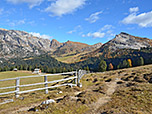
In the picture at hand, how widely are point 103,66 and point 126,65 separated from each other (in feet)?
97.2

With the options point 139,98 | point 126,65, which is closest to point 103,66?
point 126,65

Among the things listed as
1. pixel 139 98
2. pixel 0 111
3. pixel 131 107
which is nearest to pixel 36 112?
pixel 0 111

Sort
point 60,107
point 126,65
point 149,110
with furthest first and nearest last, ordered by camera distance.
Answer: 1. point 126,65
2. point 60,107
3. point 149,110

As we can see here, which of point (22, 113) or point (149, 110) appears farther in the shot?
point (22, 113)

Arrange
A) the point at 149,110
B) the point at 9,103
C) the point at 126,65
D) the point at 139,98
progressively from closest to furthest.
Result: the point at 149,110
the point at 139,98
the point at 9,103
the point at 126,65

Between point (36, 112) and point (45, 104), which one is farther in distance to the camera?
point (45, 104)

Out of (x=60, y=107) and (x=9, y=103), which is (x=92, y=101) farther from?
(x=9, y=103)

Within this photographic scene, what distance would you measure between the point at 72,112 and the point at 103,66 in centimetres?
8986

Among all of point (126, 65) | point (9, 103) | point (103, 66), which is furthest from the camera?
point (126, 65)

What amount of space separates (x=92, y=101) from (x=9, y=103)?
26.2ft

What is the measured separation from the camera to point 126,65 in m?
109

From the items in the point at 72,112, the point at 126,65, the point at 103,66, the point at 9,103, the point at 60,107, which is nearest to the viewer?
the point at 72,112

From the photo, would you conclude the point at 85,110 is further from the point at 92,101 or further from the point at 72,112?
the point at 92,101

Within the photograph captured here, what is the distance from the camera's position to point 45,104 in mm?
9172
